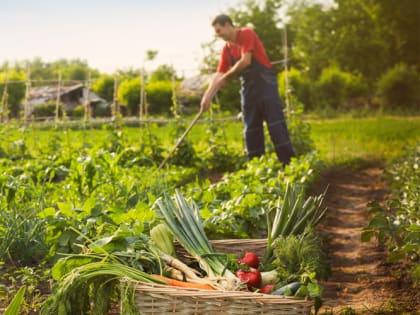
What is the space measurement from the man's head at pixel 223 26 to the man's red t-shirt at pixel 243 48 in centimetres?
10

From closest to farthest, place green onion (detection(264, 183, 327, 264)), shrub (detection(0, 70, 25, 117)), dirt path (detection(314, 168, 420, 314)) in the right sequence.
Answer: green onion (detection(264, 183, 327, 264)) → dirt path (detection(314, 168, 420, 314)) → shrub (detection(0, 70, 25, 117))

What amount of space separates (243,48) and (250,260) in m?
4.37

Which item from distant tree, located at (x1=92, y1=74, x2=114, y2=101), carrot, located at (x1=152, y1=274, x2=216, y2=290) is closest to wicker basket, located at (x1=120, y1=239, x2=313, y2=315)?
carrot, located at (x1=152, y1=274, x2=216, y2=290)

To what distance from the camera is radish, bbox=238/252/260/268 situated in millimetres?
2994

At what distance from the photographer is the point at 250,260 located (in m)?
2.99

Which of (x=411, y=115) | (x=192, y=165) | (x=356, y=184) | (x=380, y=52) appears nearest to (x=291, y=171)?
(x=356, y=184)

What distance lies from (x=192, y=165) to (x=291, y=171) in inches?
128

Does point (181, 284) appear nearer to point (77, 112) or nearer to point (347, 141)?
point (347, 141)

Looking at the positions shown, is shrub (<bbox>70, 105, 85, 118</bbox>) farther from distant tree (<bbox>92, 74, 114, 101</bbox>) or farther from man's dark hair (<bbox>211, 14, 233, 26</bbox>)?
man's dark hair (<bbox>211, 14, 233, 26</bbox>)

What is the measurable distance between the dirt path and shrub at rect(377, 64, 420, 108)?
13521 mm

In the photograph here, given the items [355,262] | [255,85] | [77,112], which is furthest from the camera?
[77,112]

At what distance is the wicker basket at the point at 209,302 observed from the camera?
8.14ft

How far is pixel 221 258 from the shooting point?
2943 millimetres

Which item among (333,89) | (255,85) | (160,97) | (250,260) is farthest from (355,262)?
(333,89)
